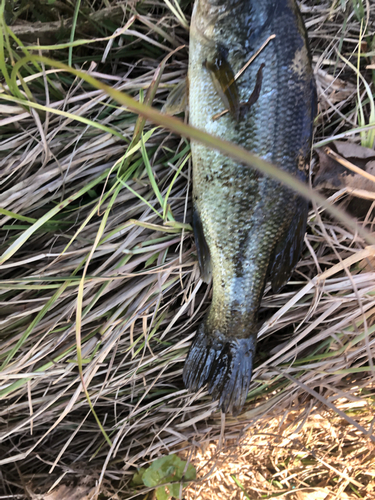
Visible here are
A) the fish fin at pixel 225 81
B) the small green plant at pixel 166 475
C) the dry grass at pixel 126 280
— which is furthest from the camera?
the small green plant at pixel 166 475


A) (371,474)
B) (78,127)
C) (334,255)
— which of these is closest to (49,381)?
(78,127)

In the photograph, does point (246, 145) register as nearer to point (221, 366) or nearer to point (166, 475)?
point (221, 366)

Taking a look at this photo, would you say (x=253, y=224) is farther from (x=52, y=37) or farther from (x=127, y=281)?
(x=52, y=37)

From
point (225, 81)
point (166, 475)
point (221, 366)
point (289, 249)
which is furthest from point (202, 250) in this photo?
point (166, 475)

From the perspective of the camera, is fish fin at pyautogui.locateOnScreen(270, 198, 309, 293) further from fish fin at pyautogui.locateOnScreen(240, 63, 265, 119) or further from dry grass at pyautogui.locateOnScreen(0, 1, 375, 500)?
fish fin at pyautogui.locateOnScreen(240, 63, 265, 119)

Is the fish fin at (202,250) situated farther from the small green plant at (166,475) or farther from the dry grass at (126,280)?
the small green plant at (166,475)

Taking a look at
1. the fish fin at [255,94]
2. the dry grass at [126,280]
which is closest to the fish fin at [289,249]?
the dry grass at [126,280]

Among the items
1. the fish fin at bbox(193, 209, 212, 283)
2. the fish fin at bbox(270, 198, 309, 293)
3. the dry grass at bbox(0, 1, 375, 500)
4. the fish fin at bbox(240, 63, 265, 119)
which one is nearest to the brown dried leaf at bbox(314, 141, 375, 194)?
the dry grass at bbox(0, 1, 375, 500)
